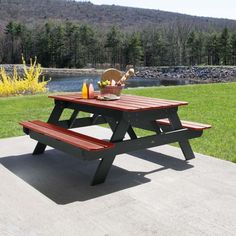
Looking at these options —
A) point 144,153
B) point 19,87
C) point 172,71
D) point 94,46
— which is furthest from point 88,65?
point 144,153

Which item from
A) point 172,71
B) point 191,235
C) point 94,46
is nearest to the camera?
point 191,235

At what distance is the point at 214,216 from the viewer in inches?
99.8

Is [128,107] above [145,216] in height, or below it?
above

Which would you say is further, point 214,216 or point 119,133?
point 119,133

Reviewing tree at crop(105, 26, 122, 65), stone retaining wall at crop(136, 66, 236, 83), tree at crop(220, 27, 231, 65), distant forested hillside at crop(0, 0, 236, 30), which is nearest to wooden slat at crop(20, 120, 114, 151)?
stone retaining wall at crop(136, 66, 236, 83)

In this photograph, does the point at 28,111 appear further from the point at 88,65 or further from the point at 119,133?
the point at 88,65

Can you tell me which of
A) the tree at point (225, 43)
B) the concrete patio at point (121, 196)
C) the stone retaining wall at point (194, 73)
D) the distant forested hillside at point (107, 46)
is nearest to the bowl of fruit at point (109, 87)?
the concrete patio at point (121, 196)

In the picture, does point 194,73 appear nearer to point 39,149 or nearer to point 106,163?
point 39,149

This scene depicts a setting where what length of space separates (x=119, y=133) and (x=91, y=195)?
1.92ft

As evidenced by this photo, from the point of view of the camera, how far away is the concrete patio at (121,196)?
2387mm

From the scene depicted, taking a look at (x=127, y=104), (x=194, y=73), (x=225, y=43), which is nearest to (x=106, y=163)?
(x=127, y=104)

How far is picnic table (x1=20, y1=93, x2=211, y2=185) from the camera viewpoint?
3.03 metres

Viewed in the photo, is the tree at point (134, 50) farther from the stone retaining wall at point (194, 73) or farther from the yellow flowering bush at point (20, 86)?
the yellow flowering bush at point (20, 86)

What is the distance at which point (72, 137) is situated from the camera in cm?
321
